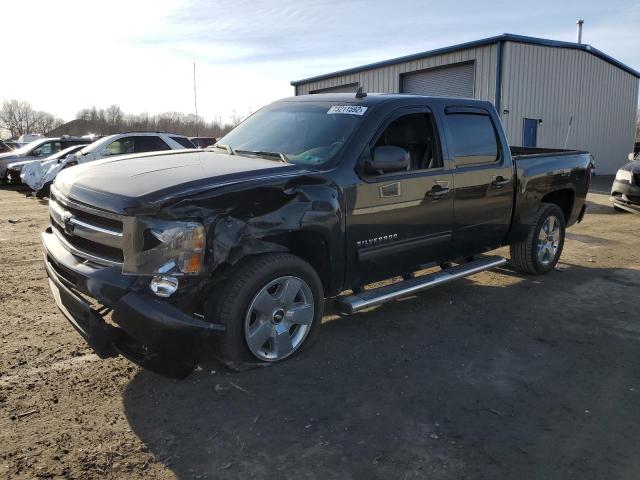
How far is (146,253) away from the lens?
3.20 m

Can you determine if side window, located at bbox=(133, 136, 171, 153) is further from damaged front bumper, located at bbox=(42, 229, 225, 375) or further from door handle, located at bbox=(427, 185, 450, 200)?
damaged front bumper, located at bbox=(42, 229, 225, 375)

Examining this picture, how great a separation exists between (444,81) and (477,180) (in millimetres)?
15351

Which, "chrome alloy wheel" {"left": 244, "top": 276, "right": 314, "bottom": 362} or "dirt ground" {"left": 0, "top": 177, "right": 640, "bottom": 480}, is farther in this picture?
"chrome alloy wheel" {"left": 244, "top": 276, "right": 314, "bottom": 362}

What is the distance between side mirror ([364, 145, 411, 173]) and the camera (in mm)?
4145

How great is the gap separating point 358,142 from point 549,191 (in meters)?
3.18

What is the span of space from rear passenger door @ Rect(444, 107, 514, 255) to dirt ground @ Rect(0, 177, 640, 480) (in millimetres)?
782

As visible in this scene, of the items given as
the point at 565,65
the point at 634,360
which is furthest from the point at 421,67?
the point at 634,360

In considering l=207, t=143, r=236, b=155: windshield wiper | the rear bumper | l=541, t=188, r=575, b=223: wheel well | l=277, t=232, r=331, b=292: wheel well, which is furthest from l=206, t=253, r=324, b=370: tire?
the rear bumper

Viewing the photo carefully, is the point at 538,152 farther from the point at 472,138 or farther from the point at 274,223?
the point at 274,223

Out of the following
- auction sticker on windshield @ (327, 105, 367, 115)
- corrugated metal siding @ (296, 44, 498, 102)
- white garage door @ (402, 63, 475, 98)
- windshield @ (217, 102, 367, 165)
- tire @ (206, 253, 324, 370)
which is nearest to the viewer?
tire @ (206, 253, 324, 370)

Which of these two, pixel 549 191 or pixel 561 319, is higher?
pixel 549 191

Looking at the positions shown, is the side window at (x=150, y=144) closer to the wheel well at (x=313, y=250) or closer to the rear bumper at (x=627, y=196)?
the wheel well at (x=313, y=250)

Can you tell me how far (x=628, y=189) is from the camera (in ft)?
36.2

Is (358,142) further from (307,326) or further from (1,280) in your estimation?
(1,280)
